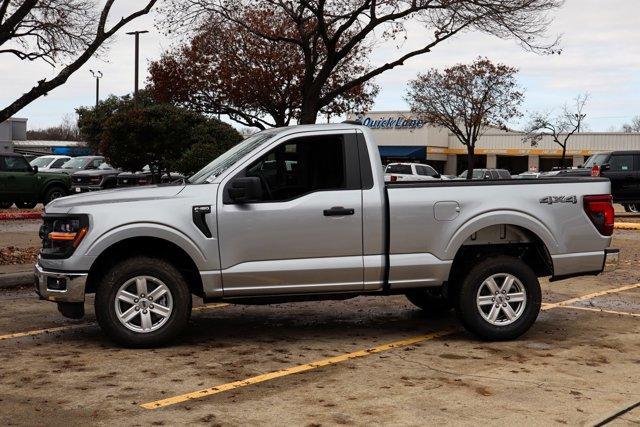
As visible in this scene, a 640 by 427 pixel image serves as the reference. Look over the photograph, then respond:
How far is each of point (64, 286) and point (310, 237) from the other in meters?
2.13

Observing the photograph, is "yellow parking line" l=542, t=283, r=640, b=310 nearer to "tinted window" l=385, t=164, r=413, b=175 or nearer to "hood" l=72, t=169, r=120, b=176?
"hood" l=72, t=169, r=120, b=176

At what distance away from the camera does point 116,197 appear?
23.9ft

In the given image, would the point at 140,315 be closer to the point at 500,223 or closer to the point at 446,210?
the point at 446,210

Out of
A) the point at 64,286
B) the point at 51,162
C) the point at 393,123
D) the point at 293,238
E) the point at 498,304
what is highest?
the point at 393,123

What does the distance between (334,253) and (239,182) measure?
3.43 ft

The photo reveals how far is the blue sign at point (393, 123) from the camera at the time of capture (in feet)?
214

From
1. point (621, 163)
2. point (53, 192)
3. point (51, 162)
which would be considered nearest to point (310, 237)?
point (621, 163)

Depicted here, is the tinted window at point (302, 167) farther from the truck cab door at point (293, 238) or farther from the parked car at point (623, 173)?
the parked car at point (623, 173)

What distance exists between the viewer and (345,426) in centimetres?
509

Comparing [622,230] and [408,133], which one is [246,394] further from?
[408,133]

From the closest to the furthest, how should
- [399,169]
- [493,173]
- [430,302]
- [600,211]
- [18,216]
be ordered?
[600,211] → [430,302] → [18,216] → [399,169] → [493,173]

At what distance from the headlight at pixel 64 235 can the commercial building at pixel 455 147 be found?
57723mm

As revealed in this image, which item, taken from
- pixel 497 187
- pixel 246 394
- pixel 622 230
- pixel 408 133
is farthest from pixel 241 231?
pixel 408 133

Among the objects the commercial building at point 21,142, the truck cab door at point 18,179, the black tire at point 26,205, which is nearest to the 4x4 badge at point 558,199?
the truck cab door at point 18,179
